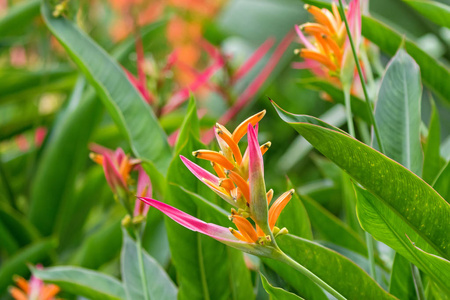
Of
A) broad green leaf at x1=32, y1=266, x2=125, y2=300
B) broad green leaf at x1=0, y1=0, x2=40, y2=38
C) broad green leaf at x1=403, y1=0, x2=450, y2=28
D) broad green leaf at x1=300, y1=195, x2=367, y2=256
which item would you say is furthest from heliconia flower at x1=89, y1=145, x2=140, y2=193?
broad green leaf at x1=0, y1=0, x2=40, y2=38

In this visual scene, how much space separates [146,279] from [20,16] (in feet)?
2.49

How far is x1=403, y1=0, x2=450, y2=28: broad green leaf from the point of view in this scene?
1.80 feet

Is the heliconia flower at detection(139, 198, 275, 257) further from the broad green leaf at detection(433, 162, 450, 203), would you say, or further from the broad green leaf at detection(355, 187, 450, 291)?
the broad green leaf at detection(433, 162, 450, 203)

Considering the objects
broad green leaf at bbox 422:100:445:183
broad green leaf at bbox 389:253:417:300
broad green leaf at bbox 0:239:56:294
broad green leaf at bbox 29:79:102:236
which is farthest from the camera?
broad green leaf at bbox 29:79:102:236

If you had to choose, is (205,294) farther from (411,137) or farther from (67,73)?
(67,73)

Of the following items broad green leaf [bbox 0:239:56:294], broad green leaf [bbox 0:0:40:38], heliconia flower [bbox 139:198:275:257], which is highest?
broad green leaf [bbox 0:0:40:38]

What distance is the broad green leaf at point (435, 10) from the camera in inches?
21.6

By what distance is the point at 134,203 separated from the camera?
521 millimetres

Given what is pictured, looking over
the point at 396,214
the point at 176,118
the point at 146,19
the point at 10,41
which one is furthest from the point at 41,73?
the point at 146,19

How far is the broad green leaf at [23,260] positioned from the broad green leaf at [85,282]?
0.26 m

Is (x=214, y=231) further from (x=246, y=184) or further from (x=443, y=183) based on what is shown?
(x=443, y=183)

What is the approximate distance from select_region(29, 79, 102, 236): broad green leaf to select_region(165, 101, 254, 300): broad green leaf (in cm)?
48

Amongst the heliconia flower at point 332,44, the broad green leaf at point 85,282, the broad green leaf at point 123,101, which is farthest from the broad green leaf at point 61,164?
the heliconia flower at point 332,44

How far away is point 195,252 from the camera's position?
486 mm
